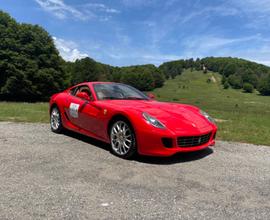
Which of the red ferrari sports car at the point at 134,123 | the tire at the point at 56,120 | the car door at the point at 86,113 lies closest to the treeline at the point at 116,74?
the tire at the point at 56,120

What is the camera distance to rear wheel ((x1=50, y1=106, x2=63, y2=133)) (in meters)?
6.41

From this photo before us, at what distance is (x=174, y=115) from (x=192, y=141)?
54 centimetres

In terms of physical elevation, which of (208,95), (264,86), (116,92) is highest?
(264,86)

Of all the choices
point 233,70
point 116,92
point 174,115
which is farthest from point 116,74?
point 174,115

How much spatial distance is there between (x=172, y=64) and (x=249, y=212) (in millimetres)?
A: 139886

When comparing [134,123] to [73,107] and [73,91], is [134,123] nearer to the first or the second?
[73,107]

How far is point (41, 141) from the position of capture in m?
5.62

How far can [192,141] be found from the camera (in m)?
4.34

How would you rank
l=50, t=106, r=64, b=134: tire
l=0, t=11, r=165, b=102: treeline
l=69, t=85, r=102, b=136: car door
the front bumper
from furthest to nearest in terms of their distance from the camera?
l=0, t=11, r=165, b=102: treeline → l=50, t=106, r=64, b=134: tire → l=69, t=85, r=102, b=136: car door → the front bumper

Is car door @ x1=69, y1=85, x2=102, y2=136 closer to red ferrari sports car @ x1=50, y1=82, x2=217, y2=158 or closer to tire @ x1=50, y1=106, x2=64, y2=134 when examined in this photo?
red ferrari sports car @ x1=50, y1=82, x2=217, y2=158

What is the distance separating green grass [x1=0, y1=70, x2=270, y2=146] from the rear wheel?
207 cm

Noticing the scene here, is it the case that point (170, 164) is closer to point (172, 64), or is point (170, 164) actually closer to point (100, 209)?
point (100, 209)

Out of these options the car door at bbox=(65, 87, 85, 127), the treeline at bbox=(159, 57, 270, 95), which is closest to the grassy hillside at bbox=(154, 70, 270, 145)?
the treeline at bbox=(159, 57, 270, 95)

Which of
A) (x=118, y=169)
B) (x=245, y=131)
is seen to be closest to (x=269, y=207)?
(x=118, y=169)
